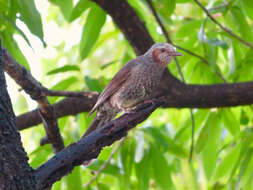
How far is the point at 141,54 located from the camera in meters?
4.34

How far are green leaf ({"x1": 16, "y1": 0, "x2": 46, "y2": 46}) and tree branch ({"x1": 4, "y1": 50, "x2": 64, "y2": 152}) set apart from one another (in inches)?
13.0

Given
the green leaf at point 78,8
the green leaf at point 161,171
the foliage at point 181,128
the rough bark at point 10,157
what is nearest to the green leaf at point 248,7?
the foliage at point 181,128

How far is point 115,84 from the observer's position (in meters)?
3.77

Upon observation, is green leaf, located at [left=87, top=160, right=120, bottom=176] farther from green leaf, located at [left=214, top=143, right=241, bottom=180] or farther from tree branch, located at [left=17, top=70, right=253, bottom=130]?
green leaf, located at [left=214, top=143, right=241, bottom=180]

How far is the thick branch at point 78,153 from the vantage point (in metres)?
2.36

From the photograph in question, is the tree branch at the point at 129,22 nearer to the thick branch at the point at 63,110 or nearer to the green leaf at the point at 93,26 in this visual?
the green leaf at the point at 93,26

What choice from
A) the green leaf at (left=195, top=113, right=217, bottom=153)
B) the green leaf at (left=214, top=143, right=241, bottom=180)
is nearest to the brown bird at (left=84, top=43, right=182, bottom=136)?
the green leaf at (left=195, top=113, right=217, bottom=153)

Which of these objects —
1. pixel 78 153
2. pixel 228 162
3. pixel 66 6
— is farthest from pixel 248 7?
pixel 78 153

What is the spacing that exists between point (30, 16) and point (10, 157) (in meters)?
1.32

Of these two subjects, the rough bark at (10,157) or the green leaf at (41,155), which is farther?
the green leaf at (41,155)

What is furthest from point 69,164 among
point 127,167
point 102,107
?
point 127,167

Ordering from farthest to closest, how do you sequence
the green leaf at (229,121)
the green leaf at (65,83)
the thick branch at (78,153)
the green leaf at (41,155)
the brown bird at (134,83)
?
the green leaf at (229,121), the green leaf at (65,83), the brown bird at (134,83), the green leaf at (41,155), the thick branch at (78,153)

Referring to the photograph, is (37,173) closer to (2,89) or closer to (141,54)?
(2,89)

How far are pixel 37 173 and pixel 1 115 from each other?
14.8 inches
